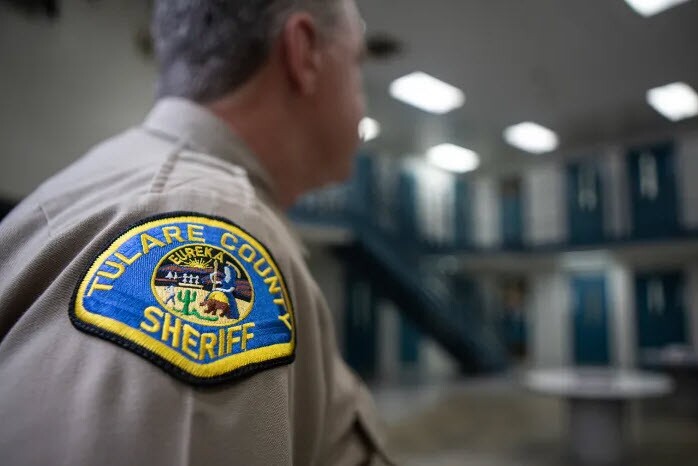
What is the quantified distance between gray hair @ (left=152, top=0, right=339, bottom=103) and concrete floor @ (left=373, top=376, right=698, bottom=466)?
5.91 feet

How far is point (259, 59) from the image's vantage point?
583 millimetres

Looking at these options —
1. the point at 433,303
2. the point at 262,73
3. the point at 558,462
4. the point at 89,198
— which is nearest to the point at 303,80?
the point at 262,73

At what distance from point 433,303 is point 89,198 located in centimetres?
630

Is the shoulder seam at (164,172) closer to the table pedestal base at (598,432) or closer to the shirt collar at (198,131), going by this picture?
the shirt collar at (198,131)

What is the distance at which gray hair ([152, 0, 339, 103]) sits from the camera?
57 centimetres

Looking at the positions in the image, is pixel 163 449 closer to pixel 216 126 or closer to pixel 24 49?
pixel 216 126

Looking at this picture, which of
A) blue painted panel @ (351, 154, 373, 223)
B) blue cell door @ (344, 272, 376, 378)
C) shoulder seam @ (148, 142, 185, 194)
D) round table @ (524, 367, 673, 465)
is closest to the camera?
shoulder seam @ (148, 142, 185, 194)

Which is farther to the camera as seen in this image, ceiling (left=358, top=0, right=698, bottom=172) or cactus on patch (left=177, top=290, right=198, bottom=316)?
ceiling (left=358, top=0, right=698, bottom=172)

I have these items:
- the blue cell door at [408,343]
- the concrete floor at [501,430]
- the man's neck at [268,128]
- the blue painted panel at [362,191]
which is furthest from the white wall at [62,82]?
the blue cell door at [408,343]

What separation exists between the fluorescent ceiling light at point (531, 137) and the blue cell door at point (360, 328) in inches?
229

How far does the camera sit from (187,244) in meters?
0.34

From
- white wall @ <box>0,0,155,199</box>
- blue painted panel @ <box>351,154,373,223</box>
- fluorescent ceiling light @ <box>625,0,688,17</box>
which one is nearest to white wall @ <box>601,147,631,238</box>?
fluorescent ceiling light @ <box>625,0,688,17</box>

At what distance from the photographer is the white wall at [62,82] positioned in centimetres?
65

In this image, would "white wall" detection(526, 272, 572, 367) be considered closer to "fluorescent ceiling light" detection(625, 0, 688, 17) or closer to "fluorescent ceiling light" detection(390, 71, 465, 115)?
"fluorescent ceiling light" detection(390, 71, 465, 115)
